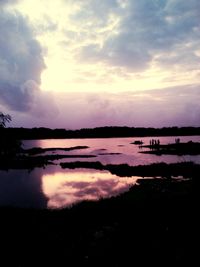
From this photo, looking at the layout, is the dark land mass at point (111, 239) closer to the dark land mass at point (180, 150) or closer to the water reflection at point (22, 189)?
the water reflection at point (22, 189)

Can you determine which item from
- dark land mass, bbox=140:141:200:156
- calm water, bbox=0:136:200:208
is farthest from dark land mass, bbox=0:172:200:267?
dark land mass, bbox=140:141:200:156

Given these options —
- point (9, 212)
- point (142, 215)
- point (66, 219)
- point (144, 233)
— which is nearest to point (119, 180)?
point (9, 212)

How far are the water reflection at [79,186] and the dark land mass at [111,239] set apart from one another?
13338mm

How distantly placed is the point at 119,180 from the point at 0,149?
2717 cm

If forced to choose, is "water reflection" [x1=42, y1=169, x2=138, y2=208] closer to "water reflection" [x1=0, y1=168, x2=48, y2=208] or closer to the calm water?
the calm water

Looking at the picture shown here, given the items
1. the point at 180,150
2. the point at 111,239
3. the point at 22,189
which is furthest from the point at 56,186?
the point at 180,150

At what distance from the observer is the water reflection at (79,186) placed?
35.1 meters

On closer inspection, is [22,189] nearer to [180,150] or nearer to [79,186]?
[79,186]

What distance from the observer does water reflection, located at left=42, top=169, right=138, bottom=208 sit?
35.1 m

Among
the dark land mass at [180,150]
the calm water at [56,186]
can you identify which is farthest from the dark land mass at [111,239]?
the dark land mass at [180,150]

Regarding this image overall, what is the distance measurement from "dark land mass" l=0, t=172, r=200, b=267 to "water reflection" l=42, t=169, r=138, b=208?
13.3 metres

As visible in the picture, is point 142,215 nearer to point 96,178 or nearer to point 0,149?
point 0,149

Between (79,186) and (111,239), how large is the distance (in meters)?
29.7

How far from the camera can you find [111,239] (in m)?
13.2
